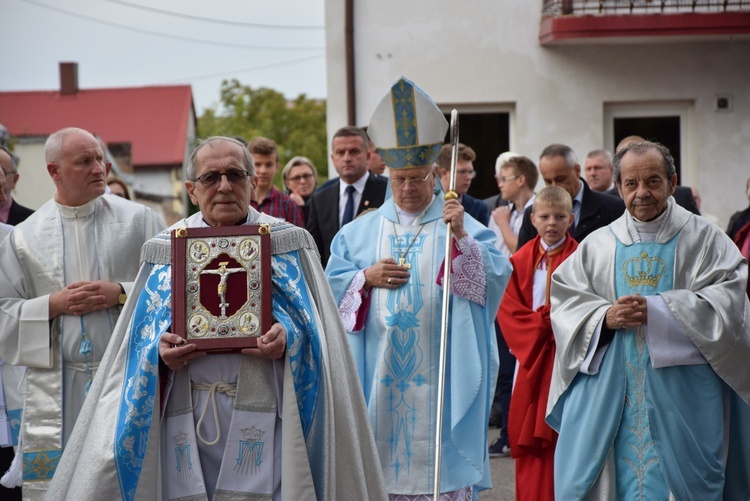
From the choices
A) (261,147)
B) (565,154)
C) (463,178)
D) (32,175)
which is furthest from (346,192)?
(32,175)

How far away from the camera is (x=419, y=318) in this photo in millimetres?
6477

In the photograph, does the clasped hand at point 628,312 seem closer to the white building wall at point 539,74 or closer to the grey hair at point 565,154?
the grey hair at point 565,154

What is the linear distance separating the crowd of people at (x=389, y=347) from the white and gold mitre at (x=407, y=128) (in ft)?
0.05

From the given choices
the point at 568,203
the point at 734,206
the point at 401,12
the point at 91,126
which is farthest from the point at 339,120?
the point at 91,126

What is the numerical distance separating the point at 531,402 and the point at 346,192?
9.11 ft

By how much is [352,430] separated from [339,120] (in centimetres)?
933

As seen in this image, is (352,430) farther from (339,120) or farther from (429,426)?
(339,120)

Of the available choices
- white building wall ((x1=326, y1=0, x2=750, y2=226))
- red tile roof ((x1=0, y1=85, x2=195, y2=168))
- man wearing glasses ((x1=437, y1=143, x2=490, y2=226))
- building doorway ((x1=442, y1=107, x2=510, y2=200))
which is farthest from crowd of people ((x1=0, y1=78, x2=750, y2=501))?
red tile roof ((x1=0, y1=85, x2=195, y2=168))

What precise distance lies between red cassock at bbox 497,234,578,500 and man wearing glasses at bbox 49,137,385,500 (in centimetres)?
185

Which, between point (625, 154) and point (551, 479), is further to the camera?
point (551, 479)

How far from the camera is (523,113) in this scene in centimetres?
1373

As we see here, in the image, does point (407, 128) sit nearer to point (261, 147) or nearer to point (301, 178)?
point (261, 147)

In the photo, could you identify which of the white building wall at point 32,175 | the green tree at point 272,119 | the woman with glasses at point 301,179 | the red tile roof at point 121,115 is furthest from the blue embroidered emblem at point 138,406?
the red tile roof at point 121,115

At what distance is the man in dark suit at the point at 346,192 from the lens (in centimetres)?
861
